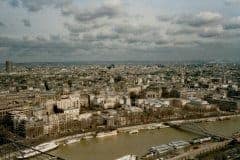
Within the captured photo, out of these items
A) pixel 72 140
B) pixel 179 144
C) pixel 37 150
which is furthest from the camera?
pixel 72 140

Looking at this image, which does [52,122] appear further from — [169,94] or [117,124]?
[169,94]

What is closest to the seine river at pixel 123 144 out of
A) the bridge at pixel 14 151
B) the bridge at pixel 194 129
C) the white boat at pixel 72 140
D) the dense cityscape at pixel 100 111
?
the white boat at pixel 72 140

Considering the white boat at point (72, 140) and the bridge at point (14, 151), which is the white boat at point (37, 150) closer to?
the bridge at point (14, 151)

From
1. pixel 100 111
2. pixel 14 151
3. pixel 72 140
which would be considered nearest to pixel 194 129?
pixel 72 140

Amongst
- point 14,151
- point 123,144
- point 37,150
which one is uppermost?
point 37,150

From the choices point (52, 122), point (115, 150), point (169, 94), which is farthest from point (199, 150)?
point (169, 94)

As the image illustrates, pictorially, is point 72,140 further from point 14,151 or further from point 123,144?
point 14,151
